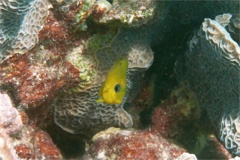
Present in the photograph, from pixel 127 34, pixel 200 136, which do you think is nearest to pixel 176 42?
pixel 127 34

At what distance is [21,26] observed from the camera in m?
2.87

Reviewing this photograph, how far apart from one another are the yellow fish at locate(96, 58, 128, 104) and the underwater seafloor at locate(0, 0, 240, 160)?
0.06ft

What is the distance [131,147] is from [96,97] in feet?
2.54

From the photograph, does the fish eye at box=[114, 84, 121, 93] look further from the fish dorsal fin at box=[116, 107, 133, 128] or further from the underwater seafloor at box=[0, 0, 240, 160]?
the fish dorsal fin at box=[116, 107, 133, 128]

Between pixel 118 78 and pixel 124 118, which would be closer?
pixel 118 78

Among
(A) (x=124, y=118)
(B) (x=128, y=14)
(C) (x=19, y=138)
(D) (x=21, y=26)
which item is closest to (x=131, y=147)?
(A) (x=124, y=118)

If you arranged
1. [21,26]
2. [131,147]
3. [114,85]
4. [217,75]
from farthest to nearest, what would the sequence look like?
[217,75] < [131,147] < [21,26] < [114,85]

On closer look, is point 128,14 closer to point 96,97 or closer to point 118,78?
point 118,78

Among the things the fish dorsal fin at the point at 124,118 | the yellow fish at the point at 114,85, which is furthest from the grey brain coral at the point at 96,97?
Result: the yellow fish at the point at 114,85

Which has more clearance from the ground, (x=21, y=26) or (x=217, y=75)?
(x=21, y=26)

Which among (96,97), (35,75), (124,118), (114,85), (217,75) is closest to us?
(114,85)

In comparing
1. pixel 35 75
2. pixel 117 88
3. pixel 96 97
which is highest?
pixel 35 75

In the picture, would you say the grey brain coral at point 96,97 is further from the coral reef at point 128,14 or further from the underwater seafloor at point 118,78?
the coral reef at point 128,14

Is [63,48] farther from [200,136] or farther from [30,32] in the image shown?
[200,136]
